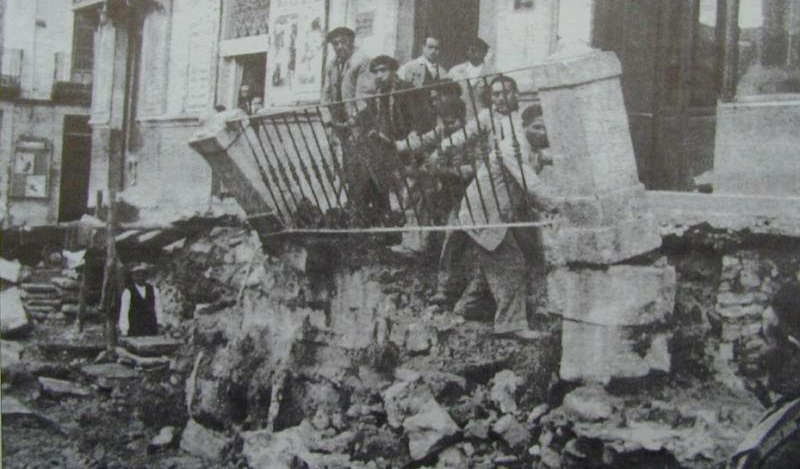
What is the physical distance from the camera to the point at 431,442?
13.6 ft

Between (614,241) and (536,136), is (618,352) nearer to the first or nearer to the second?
(614,241)

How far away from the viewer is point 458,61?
7988mm

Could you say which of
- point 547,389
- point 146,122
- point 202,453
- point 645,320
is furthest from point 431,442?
point 146,122

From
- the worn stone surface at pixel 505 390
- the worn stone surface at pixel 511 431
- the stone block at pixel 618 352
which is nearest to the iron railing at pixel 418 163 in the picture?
the stone block at pixel 618 352

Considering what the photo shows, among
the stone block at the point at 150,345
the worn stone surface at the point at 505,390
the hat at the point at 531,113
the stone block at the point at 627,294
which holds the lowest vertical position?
the stone block at the point at 150,345

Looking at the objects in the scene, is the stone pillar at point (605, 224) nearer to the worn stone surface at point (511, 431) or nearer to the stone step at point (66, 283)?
the worn stone surface at point (511, 431)

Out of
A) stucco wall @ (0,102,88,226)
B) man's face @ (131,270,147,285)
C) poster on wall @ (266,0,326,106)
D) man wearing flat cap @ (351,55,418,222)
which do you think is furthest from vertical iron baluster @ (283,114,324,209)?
stucco wall @ (0,102,88,226)

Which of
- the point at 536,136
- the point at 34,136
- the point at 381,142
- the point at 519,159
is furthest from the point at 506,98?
the point at 34,136

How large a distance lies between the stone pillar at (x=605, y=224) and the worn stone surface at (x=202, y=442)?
9.53 ft

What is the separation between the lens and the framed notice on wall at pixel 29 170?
990 centimetres

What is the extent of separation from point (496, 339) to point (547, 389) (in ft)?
1.86

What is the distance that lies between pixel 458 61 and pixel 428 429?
4752 mm

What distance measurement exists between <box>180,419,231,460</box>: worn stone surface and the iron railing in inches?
64.3

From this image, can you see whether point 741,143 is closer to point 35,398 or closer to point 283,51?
point 283,51
